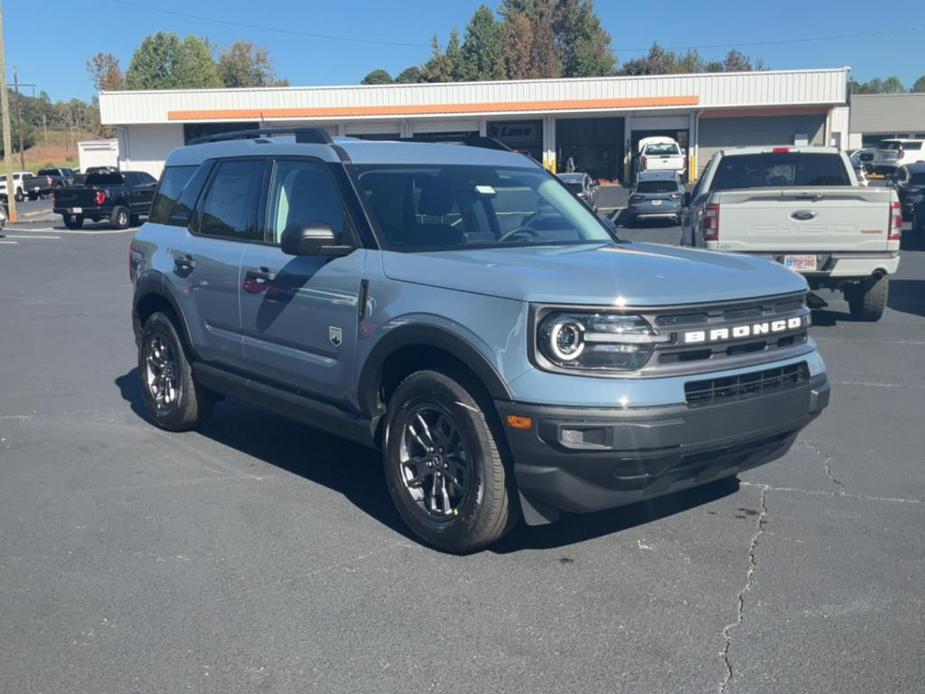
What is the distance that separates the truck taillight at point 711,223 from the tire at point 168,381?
600 centimetres

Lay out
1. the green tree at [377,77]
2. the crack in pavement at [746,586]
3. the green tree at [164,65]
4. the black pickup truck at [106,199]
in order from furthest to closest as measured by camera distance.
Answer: the green tree at [377,77], the green tree at [164,65], the black pickup truck at [106,199], the crack in pavement at [746,586]

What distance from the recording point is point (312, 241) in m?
5.28

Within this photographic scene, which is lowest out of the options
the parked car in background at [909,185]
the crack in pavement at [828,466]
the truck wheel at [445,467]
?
the crack in pavement at [828,466]

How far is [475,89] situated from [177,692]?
47111 millimetres

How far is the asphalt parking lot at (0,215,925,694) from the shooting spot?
3.81 m

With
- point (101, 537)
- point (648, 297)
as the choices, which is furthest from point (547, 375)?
point (101, 537)

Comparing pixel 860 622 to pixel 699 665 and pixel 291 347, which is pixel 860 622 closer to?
pixel 699 665

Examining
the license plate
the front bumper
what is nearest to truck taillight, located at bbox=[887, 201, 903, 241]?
the license plate

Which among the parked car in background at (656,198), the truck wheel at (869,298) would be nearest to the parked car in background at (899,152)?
the parked car in background at (656,198)

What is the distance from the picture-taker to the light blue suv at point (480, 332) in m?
4.39

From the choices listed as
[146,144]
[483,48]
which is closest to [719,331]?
[146,144]

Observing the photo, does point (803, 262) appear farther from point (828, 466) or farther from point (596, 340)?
point (596, 340)

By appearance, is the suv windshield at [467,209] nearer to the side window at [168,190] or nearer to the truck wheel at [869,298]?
the side window at [168,190]

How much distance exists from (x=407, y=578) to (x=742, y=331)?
191 cm
